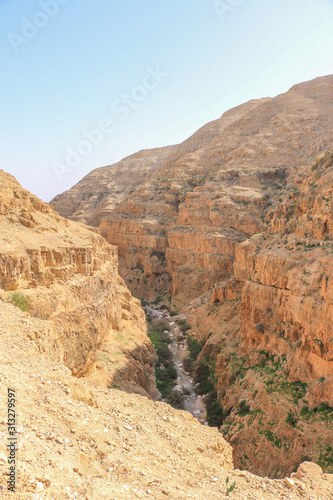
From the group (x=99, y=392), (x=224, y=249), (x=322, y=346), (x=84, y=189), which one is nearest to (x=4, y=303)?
(x=99, y=392)

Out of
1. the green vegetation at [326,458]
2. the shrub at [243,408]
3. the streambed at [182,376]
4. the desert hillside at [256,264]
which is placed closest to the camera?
the green vegetation at [326,458]

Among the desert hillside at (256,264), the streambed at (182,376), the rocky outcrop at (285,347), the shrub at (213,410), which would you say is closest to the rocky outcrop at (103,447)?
the rocky outcrop at (285,347)

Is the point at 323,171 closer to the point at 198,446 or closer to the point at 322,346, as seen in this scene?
the point at 322,346

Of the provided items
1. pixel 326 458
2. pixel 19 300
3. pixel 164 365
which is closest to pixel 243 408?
pixel 326 458

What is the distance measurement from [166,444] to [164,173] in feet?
225

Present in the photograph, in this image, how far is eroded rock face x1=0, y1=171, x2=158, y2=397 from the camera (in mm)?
15578

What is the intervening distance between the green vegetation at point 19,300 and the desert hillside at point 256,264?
42.2 feet

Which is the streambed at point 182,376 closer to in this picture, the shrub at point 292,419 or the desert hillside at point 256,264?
the desert hillside at point 256,264

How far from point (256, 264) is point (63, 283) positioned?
14385 millimetres

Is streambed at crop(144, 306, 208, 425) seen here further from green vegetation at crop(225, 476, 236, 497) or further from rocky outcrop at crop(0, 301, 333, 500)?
green vegetation at crop(225, 476, 236, 497)

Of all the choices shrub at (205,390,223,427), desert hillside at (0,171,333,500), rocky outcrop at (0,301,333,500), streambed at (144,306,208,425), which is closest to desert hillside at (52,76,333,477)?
shrub at (205,390,223,427)

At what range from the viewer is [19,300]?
14609 millimetres

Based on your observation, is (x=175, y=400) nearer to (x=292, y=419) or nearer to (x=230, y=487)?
(x=292, y=419)

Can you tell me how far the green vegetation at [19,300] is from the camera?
46.9 feet
